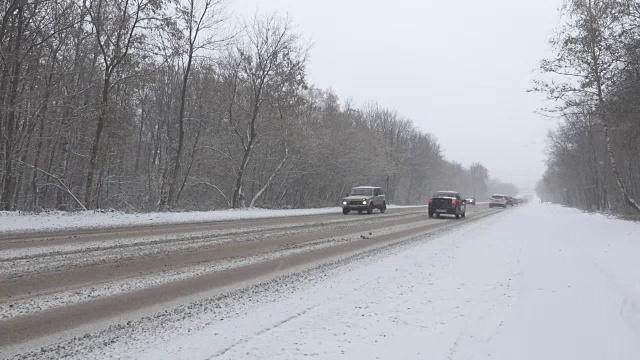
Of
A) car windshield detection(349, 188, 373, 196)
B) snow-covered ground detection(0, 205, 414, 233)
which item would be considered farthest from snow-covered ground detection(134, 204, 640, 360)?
car windshield detection(349, 188, 373, 196)

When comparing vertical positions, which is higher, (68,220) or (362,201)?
(362,201)

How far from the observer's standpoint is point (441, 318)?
5.37 m

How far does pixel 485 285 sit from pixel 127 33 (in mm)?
23976

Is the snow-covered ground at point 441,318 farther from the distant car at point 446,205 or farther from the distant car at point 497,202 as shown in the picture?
A: the distant car at point 497,202

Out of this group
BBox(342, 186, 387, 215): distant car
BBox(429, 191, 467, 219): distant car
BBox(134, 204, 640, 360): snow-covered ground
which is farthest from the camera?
BBox(342, 186, 387, 215): distant car

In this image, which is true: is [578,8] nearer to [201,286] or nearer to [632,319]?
[632,319]

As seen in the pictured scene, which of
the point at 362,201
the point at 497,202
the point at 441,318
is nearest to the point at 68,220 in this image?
the point at 441,318

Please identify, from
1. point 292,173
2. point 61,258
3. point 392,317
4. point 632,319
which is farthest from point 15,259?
point 292,173

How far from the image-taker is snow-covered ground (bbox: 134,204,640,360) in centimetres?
422

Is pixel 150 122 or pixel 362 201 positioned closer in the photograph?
pixel 362 201

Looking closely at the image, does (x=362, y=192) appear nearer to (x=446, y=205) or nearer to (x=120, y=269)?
(x=446, y=205)

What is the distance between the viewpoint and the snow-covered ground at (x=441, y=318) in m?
4.22

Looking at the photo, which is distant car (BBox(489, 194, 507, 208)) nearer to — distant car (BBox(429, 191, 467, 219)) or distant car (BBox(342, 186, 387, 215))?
distant car (BBox(342, 186, 387, 215))

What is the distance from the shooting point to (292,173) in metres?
39.7
